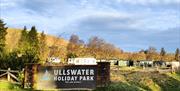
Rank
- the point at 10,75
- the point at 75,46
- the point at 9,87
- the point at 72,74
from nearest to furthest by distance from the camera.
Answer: the point at 9,87 < the point at 72,74 < the point at 10,75 < the point at 75,46

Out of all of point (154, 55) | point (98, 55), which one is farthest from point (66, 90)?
point (154, 55)

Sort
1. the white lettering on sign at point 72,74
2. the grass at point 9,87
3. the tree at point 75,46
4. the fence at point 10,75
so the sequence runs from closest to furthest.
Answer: the grass at point 9,87
the white lettering on sign at point 72,74
the fence at point 10,75
the tree at point 75,46

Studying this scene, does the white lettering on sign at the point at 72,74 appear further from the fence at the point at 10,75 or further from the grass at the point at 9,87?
the fence at the point at 10,75

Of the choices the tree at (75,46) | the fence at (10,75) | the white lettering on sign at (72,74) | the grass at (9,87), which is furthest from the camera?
the tree at (75,46)

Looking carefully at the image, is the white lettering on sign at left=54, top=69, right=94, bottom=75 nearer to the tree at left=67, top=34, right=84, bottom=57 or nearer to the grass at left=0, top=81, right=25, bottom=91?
the grass at left=0, top=81, right=25, bottom=91

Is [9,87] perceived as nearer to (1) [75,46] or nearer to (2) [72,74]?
(2) [72,74]

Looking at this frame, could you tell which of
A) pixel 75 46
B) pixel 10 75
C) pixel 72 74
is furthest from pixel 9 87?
pixel 75 46

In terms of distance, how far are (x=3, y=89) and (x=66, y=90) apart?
4898 mm

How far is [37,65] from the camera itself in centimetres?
3362

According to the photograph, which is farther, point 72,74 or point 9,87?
point 72,74

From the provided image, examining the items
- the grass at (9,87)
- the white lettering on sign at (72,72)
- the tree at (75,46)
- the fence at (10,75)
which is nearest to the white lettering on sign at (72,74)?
the white lettering on sign at (72,72)

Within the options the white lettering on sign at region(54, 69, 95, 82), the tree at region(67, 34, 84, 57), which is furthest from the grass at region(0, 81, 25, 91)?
the tree at region(67, 34, 84, 57)

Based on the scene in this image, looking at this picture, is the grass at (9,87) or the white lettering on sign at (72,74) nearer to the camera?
the grass at (9,87)

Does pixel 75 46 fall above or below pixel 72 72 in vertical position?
above
